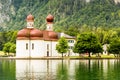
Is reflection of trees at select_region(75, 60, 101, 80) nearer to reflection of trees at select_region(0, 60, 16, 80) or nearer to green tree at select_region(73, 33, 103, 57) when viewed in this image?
reflection of trees at select_region(0, 60, 16, 80)

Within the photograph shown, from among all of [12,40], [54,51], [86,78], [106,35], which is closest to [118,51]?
[54,51]

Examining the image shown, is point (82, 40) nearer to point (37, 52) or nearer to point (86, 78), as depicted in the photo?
point (37, 52)

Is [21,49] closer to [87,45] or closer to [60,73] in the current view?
[87,45]

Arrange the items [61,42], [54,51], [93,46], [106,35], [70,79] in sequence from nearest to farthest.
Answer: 1. [70,79]
2. [93,46]
3. [61,42]
4. [54,51]
5. [106,35]

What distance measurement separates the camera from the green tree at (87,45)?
140375 millimetres

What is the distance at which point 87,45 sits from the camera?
140 meters

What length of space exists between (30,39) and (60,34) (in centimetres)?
1953

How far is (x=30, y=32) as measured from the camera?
503 feet

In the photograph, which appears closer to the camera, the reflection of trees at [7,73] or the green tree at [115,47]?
the reflection of trees at [7,73]

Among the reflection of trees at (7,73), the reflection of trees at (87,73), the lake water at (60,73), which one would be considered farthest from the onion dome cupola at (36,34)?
the reflection of trees at (87,73)

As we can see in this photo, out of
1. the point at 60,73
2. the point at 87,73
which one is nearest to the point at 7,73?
the point at 60,73

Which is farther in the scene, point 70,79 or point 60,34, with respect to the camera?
point 60,34

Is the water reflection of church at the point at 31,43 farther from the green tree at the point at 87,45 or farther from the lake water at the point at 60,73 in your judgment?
the lake water at the point at 60,73

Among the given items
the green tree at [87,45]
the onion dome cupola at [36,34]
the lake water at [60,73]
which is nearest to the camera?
the lake water at [60,73]
